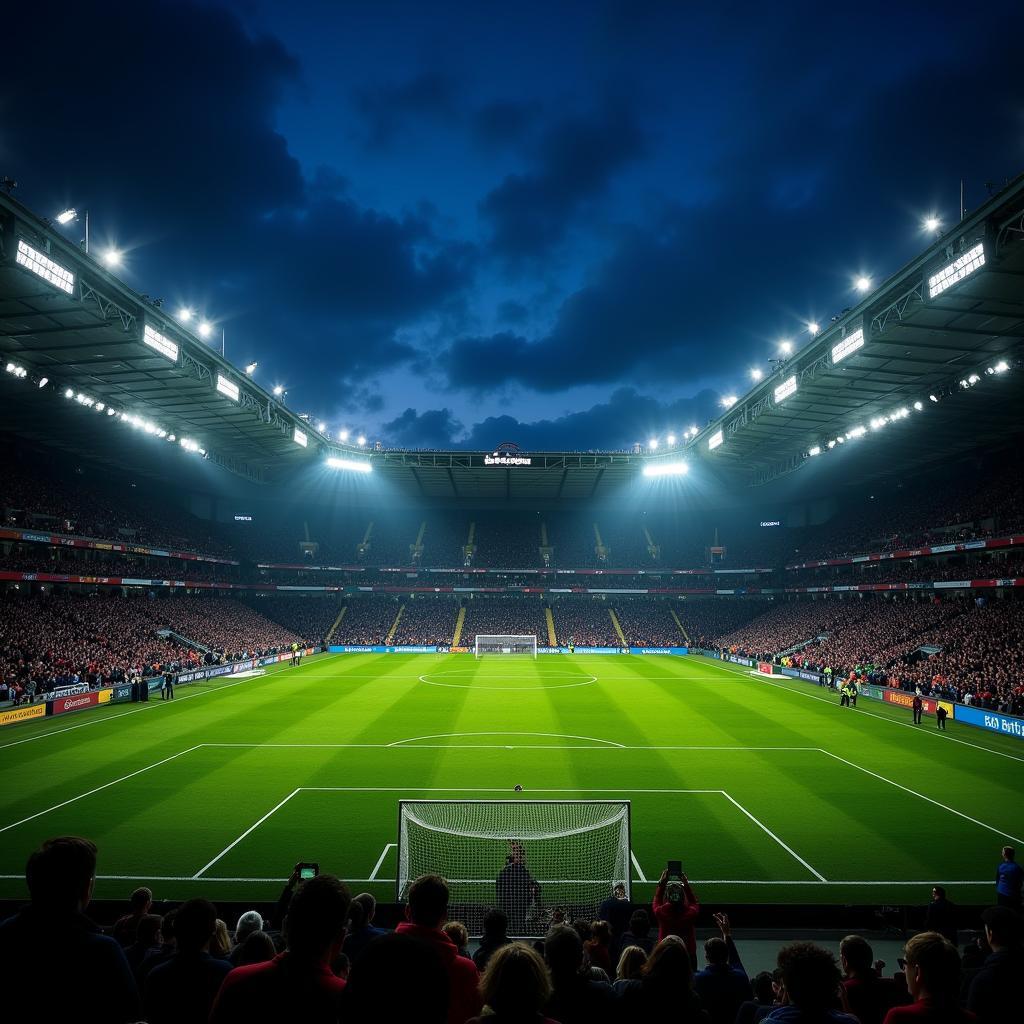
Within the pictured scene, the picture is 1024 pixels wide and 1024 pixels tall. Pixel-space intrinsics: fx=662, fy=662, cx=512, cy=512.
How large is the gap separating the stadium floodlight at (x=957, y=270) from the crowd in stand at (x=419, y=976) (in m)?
20.2

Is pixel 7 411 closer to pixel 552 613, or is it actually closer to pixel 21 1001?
pixel 21 1001

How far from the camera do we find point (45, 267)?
2019 centimetres

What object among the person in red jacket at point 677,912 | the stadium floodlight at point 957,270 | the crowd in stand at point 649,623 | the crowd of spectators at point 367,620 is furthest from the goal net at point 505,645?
the person in red jacket at point 677,912

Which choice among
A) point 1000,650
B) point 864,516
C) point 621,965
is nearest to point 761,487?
point 864,516

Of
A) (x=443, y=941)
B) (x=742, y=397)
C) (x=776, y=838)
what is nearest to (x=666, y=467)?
(x=742, y=397)

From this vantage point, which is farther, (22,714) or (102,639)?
(102,639)

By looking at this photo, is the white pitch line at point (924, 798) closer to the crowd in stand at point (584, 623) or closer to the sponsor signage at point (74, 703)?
the sponsor signage at point (74, 703)

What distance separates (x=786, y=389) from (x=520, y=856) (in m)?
28.6

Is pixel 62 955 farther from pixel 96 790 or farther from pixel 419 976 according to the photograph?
pixel 96 790

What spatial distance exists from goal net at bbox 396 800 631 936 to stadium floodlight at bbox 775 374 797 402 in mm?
23806

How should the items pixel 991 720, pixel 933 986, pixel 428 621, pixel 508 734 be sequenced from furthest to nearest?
pixel 428 621 < pixel 991 720 < pixel 508 734 < pixel 933 986

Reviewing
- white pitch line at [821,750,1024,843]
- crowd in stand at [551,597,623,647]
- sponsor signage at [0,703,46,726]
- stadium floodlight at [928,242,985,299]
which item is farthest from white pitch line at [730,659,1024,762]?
sponsor signage at [0,703,46,726]

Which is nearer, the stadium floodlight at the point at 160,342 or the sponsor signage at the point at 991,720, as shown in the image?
the sponsor signage at the point at 991,720

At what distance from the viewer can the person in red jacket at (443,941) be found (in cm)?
386
